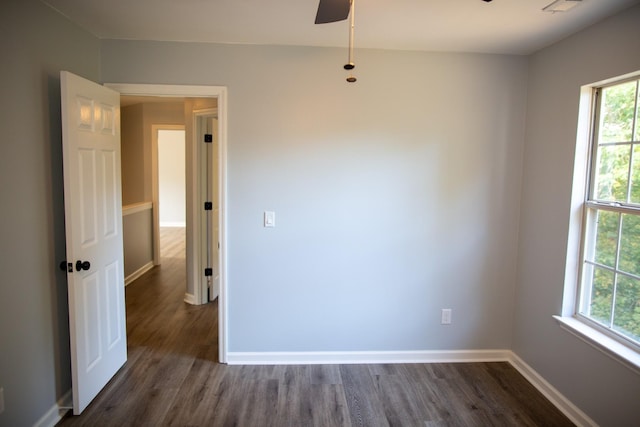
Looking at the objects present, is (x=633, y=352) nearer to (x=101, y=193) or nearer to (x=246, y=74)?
(x=246, y=74)

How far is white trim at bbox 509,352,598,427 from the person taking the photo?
7.50ft

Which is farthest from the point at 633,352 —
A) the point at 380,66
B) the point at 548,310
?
the point at 380,66

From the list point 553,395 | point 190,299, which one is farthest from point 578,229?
point 190,299

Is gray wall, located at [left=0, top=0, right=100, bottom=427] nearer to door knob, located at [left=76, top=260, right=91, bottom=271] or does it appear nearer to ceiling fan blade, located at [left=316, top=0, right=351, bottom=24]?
door knob, located at [left=76, top=260, right=91, bottom=271]

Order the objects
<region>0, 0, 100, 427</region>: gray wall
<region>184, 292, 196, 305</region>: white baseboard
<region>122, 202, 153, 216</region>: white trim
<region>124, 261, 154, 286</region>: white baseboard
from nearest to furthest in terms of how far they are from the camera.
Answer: <region>0, 0, 100, 427</region>: gray wall → <region>184, 292, 196, 305</region>: white baseboard → <region>122, 202, 153, 216</region>: white trim → <region>124, 261, 154, 286</region>: white baseboard

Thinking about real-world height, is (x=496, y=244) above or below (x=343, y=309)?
above

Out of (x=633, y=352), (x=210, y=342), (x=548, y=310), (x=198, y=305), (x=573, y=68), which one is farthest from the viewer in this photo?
(x=198, y=305)

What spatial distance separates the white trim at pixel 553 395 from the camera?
2287mm

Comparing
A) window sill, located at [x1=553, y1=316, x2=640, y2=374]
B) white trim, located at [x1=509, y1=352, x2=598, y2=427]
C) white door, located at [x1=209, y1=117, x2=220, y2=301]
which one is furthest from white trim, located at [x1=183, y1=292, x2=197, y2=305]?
window sill, located at [x1=553, y1=316, x2=640, y2=374]

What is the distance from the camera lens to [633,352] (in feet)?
6.69

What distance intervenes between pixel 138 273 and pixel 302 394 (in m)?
3.68

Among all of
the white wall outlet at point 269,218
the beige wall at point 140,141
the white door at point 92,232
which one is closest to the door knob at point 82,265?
the white door at point 92,232

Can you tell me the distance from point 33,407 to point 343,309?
199 centimetres

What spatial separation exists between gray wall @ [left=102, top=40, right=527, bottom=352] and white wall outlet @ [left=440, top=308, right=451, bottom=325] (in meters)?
0.04
